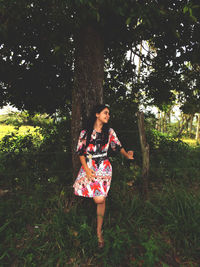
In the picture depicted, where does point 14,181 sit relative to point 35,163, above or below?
below

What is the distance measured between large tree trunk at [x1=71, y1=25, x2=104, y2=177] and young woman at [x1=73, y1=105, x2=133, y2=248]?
0.49 meters

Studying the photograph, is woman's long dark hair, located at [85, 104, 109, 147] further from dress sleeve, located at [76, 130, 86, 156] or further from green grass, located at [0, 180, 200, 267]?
green grass, located at [0, 180, 200, 267]

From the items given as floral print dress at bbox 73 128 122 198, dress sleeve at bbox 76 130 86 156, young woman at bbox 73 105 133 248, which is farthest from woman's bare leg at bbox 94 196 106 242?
dress sleeve at bbox 76 130 86 156

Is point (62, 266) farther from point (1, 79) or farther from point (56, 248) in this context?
point (1, 79)

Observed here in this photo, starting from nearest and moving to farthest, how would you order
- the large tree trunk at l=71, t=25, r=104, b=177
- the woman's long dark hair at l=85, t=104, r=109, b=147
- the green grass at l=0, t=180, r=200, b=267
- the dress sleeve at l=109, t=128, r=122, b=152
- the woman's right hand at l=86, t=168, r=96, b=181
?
the green grass at l=0, t=180, r=200, b=267
the woman's right hand at l=86, t=168, r=96, b=181
the woman's long dark hair at l=85, t=104, r=109, b=147
the dress sleeve at l=109, t=128, r=122, b=152
the large tree trunk at l=71, t=25, r=104, b=177

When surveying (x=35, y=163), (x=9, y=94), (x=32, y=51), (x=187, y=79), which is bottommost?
(x=35, y=163)

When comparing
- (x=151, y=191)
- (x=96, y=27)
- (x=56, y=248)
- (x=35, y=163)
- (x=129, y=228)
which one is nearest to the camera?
(x=56, y=248)

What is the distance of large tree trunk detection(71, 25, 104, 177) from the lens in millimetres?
2873

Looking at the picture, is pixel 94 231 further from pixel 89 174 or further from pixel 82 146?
pixel 82 146

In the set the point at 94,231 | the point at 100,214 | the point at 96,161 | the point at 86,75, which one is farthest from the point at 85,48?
the point at 94,231

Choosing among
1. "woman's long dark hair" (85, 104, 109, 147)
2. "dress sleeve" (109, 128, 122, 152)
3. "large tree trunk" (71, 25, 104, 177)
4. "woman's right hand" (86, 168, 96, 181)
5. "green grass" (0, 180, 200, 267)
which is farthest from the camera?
"large tree trunk" (71, 25, 104, 177)

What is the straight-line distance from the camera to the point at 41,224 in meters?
2.58

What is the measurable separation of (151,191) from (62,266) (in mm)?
2155

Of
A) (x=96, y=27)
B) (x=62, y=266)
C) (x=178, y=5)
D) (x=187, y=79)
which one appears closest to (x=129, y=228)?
(x=62, y=266)
